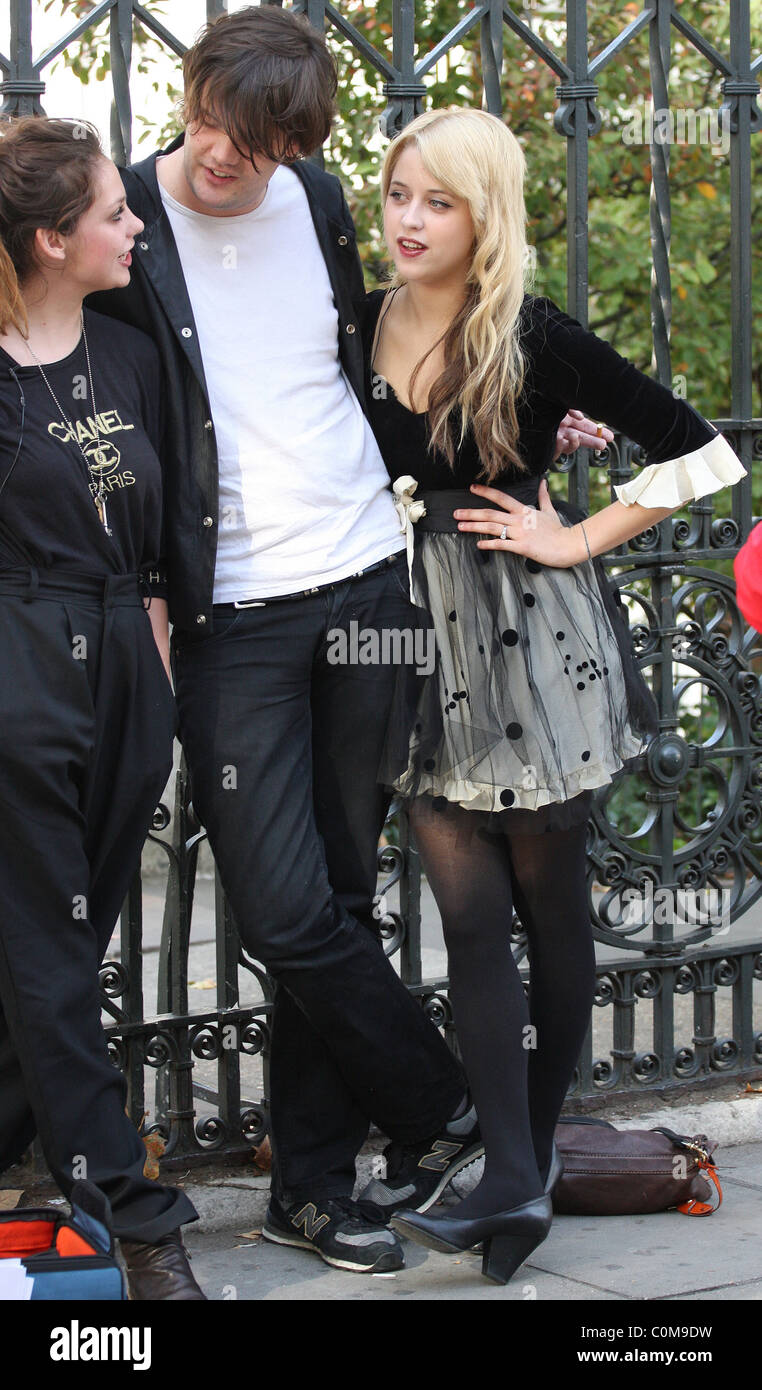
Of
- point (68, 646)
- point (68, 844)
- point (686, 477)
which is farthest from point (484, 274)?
point (68, 844)

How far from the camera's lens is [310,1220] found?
10.8 feet

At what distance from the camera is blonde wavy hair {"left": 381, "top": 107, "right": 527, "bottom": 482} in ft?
9.96

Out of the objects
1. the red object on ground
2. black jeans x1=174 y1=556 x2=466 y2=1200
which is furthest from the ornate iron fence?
the red object on ground

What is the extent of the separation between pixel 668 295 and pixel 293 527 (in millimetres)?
1480

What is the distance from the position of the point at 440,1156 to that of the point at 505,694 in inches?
39.2

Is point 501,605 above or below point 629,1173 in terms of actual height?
above

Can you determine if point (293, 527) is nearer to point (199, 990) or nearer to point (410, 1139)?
point (410, 1139)

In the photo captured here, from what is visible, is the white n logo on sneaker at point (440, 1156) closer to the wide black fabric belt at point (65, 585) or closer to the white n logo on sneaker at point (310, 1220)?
the white n logo on sneaker at point (310, 1220)

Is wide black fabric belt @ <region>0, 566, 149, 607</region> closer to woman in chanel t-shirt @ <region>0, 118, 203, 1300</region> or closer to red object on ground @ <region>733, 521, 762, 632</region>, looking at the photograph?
woman in chanel t-shirt @ <region>0, 118, 203, 1300</region>

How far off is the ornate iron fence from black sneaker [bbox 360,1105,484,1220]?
1.58 feet

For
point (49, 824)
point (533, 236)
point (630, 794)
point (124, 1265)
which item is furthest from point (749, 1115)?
point (533, 236)

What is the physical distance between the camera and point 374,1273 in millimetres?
3234

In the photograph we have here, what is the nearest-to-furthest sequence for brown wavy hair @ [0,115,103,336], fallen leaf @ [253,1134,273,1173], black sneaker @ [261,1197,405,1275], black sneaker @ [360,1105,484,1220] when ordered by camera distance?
brown wavy hair @ [0,115,103,336]
black sneaker @ [261,1197,405,1275]
black sneaker @ [360,1105,484,1220]
fallen leaf @ [253,1134,273,1173]

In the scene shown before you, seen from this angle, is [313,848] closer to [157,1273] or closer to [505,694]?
[505,694]
